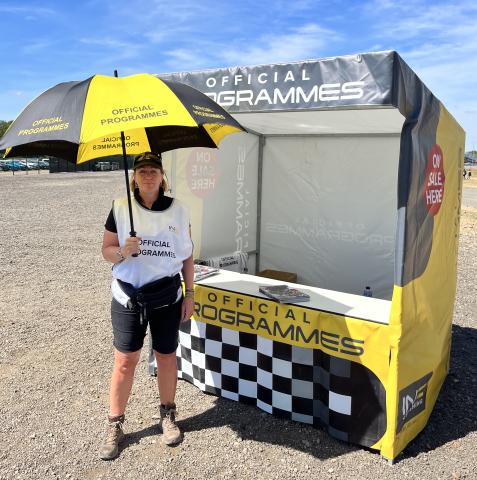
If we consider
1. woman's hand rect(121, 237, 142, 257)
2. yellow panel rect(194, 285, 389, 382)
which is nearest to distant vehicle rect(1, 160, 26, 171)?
yellow panel rect(194, 285, 389, 382)

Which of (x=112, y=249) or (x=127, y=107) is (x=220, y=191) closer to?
(x=112, y=249)

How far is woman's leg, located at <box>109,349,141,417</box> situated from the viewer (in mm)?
2480

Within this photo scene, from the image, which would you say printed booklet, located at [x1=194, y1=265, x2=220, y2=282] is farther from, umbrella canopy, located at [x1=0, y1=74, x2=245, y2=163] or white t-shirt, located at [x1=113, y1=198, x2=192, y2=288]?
umbrella canopy, located at [x1=0, y1=74, x2=245, y2=163]

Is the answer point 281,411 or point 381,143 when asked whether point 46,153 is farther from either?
point 381,143

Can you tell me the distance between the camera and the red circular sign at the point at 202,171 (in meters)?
3.88

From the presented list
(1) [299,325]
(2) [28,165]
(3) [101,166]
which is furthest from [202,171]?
(2) [28,165]

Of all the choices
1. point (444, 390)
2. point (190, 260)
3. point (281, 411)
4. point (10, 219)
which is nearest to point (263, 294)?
point (190, 260)

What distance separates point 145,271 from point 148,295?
131mm

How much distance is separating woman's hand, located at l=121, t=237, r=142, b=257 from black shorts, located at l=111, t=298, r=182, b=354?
1.06ft

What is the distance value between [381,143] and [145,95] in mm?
2866

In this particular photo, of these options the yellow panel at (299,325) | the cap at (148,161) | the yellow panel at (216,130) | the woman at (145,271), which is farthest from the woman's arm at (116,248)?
the yellow panel at (216,130)

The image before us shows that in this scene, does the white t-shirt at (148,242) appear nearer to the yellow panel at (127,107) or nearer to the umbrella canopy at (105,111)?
the umbrella canopy at (105,111)

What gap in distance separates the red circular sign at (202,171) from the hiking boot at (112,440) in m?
2.01

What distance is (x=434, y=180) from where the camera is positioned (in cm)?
274
